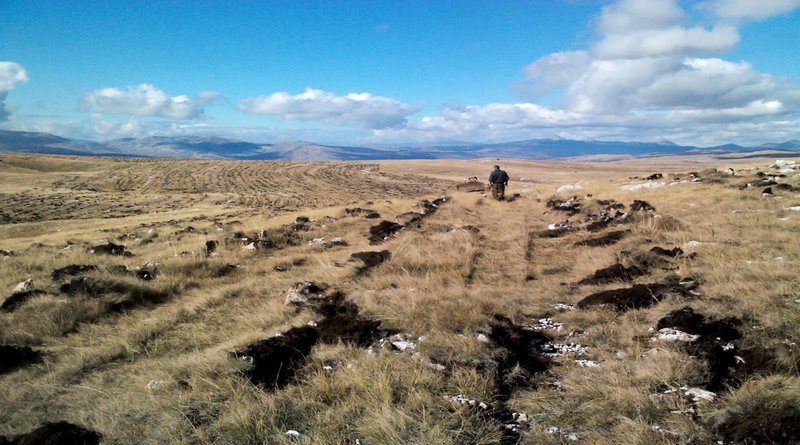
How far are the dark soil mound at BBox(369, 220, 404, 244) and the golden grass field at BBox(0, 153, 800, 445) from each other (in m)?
1.05

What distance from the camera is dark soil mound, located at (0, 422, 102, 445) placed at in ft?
11.7

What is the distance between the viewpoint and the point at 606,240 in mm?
10406

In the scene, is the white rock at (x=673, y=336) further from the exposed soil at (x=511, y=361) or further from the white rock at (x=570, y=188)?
the white rock at (x=570, y=188)

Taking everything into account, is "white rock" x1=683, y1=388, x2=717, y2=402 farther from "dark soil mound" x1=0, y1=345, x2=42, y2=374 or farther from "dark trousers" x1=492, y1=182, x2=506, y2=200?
"dark trousers" x1=492, y1=182, x2=506, y2=200

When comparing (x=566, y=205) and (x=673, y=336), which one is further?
(x=566, y=205)

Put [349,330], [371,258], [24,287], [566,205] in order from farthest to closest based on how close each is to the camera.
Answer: [566,205] → [371,258] → [24,287] → [349,330]

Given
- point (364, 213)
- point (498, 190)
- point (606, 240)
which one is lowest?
point (364, 213)

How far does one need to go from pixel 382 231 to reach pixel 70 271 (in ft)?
27.3

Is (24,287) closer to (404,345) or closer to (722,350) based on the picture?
(404,345)

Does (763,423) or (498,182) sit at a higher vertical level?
(498,182)

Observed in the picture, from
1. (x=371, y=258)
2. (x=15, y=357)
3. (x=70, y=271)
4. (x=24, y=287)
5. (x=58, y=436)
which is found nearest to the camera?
(x=58, y=436)

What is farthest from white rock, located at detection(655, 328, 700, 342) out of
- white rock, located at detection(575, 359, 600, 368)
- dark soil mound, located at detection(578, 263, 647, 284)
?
dark soil mound, located at detection(578, 263, 647, 284)

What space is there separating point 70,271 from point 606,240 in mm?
12970

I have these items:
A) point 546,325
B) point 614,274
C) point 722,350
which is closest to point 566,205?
point 614,274
